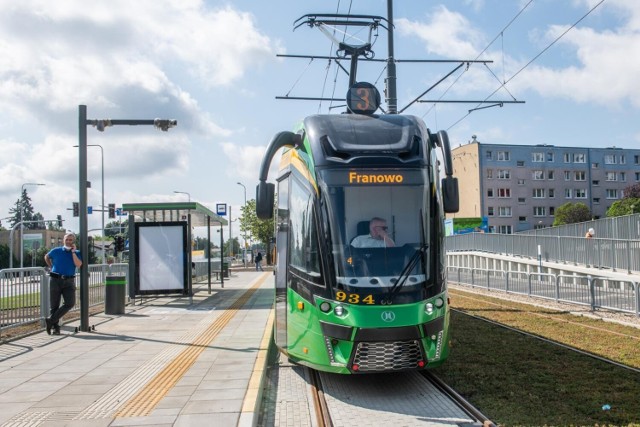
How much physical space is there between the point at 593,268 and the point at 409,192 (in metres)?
18.1

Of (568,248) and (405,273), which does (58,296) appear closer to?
(405,273)

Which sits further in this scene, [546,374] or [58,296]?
[58,296]

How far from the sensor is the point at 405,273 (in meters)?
6.91

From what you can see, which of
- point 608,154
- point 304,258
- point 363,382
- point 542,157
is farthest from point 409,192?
point 608,154

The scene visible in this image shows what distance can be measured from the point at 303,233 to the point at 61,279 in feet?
19.9

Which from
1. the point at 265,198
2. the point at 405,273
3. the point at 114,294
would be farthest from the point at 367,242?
the point at 114,294

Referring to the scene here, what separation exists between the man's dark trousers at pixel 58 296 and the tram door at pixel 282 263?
475 centimetres

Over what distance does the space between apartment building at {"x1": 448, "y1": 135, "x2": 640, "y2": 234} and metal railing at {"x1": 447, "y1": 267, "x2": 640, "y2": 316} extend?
5530 centimetres

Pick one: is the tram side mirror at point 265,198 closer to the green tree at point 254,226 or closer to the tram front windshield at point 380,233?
the tram front windshield at point 380,233

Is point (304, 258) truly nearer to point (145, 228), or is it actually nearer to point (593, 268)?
point (145, 228)

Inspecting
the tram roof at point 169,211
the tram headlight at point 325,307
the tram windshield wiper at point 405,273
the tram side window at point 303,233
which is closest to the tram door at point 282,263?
the tram side window at point 303,233

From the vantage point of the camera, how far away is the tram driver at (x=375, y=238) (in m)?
7.02

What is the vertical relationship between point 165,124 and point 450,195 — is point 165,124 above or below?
above

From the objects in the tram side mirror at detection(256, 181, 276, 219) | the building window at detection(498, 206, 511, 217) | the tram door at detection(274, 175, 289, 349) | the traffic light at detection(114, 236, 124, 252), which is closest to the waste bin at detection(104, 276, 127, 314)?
the tram door at detection(274, 175, 289, 349)
